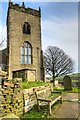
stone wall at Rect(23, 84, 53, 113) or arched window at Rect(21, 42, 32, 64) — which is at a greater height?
arched window at Rect(21, 42, 32, 64)

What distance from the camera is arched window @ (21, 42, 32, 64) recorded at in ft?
85.1

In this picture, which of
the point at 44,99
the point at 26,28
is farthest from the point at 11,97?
the point at 26,28

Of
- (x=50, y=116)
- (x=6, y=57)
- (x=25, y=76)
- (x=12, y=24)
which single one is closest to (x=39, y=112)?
(x=50, y=116)

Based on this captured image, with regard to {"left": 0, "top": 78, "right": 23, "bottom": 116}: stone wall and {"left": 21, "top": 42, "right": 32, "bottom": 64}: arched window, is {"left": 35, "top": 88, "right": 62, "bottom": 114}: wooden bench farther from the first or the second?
{"left": 21, "top": 42, "right": 32, "bottom": 64}: arched window

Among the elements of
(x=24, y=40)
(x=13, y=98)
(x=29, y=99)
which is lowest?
(x=29, y=99)

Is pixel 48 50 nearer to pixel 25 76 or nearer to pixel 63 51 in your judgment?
pixel 63 51

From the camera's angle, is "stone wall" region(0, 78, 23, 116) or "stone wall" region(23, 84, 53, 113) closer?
"stone wall" region(0, 78, 23, 116)

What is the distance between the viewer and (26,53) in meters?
26.3

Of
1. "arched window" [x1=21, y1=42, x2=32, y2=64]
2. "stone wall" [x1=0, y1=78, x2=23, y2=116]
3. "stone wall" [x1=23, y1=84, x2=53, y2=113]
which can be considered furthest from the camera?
"arched window" [x1=21, y1=42, x2=32, y2=64]

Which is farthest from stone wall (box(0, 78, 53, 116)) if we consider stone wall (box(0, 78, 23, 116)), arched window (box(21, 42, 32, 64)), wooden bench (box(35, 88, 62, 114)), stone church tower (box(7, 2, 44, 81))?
arched window (box(21, 42, 32, 64))

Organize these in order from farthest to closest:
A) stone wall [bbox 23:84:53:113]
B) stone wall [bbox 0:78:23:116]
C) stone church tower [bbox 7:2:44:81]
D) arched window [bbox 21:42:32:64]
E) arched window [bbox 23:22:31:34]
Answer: arched window [bbox 23:22:31:34], arched window [bbox 21:42:32:64], stone church tower [bbox 7:2:44:81], stone wall [bbox 23:84:53:113], stone wall [bbox 0:78:23:116]

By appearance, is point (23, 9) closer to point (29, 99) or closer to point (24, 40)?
point (24, 40)

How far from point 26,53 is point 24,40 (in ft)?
5.95

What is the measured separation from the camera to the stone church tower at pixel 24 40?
25.0 meters
